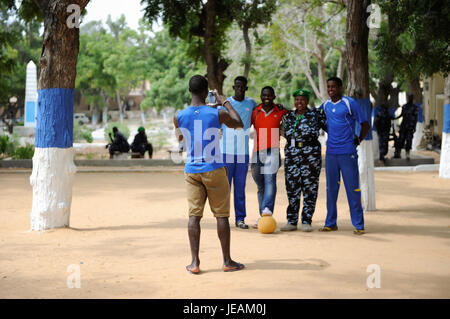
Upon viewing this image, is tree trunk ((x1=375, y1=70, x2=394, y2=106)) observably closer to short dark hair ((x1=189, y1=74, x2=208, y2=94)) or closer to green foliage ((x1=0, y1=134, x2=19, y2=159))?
green foliage ((x1=0, y1=134, x2=19, y2=159))

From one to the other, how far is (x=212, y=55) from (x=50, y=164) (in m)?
10.9

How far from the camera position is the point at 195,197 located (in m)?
5.81

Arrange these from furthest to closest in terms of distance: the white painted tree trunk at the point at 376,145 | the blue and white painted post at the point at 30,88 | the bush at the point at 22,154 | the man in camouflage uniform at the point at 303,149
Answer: the blue and white painted post at the point at 30,88
the bush at the point at 22,154
the white painted tree trunk at the point at 376,145
the man in camouflage uniform at the point at 303,149

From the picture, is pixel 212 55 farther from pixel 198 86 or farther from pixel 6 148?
pixel 198 86

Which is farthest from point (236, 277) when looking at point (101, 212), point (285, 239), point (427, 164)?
point (427, 164)

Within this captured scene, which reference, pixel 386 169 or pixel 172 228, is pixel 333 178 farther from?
pixel 386 169

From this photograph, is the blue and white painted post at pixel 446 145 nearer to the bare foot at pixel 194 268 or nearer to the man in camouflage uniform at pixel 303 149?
the man in camouflage uniform at pixel 303 149

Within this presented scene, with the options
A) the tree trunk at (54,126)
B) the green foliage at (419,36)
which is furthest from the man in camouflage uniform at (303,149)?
the green foliage at (419,36)

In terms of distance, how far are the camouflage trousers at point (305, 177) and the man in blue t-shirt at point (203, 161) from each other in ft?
7.24

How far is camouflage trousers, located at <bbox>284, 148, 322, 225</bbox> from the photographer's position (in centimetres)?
782

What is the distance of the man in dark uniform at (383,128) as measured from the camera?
17.7m

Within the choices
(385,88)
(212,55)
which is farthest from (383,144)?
(212,55)

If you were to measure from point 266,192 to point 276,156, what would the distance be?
494 millimetres

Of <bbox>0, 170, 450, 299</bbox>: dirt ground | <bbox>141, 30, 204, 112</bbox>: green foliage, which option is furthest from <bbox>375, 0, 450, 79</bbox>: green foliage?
<bbox>141, 30, 204, 112</bbox>: green foliage
